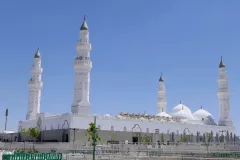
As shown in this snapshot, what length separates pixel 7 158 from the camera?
72.0 ft

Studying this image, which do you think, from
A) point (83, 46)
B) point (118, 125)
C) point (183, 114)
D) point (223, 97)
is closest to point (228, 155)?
point (118, 125)

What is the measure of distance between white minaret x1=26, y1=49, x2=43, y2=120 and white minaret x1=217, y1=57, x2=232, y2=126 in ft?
114

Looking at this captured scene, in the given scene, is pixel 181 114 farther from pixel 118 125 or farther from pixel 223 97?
pixel 118 125

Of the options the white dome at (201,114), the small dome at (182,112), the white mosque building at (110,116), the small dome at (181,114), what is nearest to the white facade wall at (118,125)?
the white mosque building at (110,116)

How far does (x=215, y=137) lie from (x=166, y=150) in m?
36.5

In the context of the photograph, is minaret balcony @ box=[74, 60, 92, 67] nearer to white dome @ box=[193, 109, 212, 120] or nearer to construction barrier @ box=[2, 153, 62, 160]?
construction barrier @ box=[2, 153, 62, 160]

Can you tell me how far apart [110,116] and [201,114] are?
2790 cm

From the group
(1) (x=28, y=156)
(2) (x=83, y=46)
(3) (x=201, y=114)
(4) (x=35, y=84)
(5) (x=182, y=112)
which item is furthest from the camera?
(3) (x=201, y=114)

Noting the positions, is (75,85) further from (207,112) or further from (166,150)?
(207,112)

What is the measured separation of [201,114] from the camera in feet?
256

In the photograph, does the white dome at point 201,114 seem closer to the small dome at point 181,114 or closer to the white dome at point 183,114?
the white dome at point 183,114

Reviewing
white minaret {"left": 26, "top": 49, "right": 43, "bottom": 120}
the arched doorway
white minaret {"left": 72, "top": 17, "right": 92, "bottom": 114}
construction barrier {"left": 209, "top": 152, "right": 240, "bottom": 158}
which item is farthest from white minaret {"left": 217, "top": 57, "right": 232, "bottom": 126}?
construction barrier {"left": 209, "top": 152, "right": 240, "bottom": 158}

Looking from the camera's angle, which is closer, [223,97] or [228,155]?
[228,155]

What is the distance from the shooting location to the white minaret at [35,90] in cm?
6506
